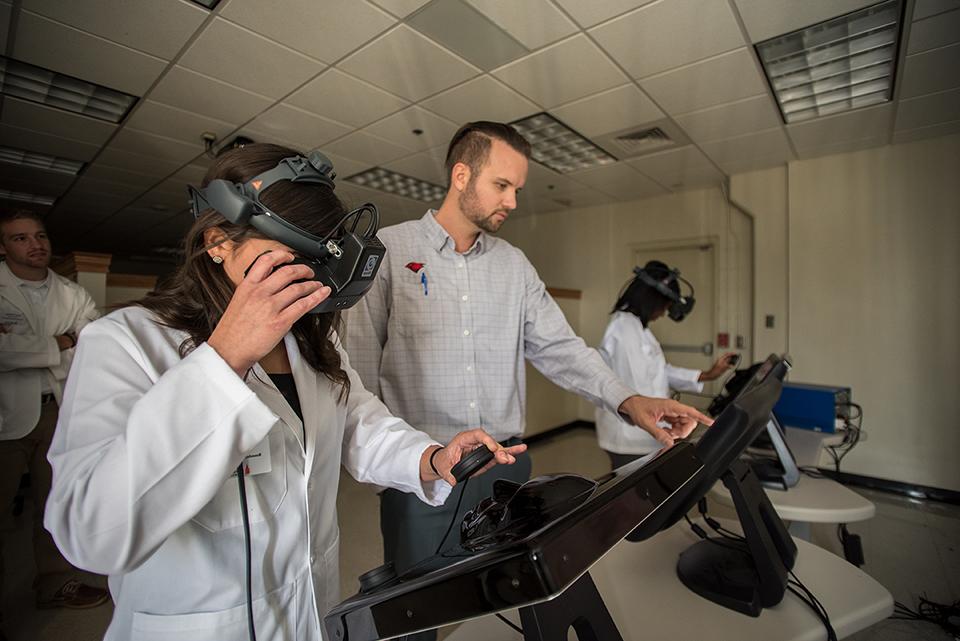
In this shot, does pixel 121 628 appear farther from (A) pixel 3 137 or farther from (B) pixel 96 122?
(A) pixel 3 137

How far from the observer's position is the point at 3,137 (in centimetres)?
382

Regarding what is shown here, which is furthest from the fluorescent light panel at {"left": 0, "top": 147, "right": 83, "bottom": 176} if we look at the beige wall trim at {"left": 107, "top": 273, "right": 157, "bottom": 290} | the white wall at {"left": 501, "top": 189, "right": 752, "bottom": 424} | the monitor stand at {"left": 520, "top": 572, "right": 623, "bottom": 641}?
the monitor stand at {"left": 520, "top": 572, "right": 623, "bottom": 641}

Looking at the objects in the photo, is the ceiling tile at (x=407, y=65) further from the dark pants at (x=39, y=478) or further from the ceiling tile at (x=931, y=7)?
the dark pants at (x=39, y=478)

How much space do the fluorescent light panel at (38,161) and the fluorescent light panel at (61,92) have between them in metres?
1.35

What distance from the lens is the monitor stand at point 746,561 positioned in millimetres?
869

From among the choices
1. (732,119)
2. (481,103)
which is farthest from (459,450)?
(732,119)

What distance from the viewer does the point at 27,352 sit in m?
2.15

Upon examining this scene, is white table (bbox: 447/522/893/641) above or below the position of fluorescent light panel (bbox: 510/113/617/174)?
below

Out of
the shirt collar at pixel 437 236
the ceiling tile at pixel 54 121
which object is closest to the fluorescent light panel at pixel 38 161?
the ceiling tile at pixel 54 121

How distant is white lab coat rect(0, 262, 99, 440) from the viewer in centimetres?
212

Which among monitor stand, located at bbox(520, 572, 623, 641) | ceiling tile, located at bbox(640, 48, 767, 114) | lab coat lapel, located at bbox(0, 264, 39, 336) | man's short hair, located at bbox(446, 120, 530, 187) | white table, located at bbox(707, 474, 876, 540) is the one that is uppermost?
ceiling tile, located at bbox(640, 48, 767, 114)

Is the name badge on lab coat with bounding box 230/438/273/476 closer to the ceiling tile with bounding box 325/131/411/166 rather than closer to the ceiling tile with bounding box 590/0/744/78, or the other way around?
the ceiling tile with bounding box 590/0/744/78

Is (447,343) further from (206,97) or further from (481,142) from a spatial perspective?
(206,97)

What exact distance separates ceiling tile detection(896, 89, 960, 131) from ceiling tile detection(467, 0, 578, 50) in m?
2.58
